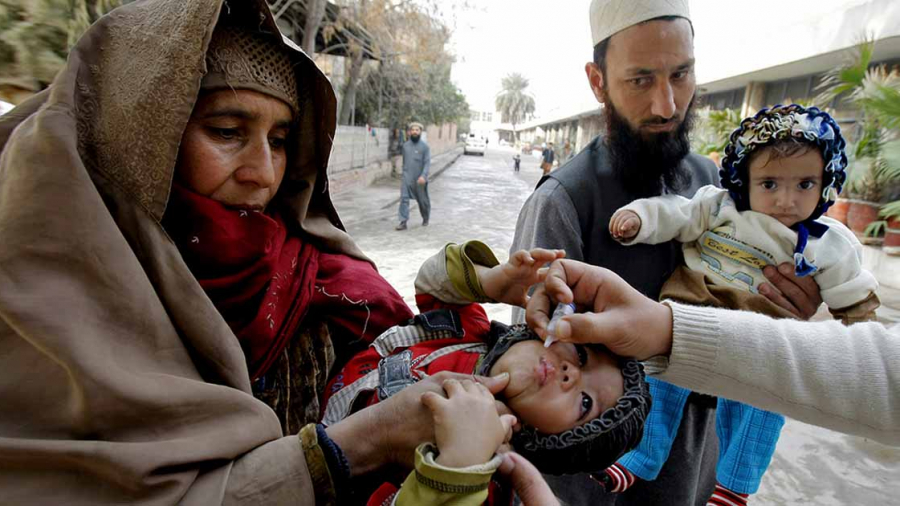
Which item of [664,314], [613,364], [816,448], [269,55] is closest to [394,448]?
[613,364]

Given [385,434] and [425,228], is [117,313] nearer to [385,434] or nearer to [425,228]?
[385,434]

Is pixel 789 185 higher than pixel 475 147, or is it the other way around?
pixel 475 147

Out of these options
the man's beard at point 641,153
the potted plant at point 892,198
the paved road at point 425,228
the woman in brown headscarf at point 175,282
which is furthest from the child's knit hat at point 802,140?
the potted plant at point 892,198

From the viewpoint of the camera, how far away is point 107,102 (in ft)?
4.04

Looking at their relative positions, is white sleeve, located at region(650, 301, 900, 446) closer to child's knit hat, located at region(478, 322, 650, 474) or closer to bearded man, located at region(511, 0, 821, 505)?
child's knit hat, located at region(478, 322, 650, 474)

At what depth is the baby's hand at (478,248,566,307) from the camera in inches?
63.9

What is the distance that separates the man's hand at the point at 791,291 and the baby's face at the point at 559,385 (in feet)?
2.79

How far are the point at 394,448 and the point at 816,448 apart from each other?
4.06 metres

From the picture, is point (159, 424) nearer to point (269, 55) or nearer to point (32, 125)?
point (32, 125)

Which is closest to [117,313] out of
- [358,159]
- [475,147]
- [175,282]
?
[175,282]

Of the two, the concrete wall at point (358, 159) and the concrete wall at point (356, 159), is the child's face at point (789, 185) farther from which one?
the concrete wall at point (356, 159)

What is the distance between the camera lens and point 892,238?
24.9 ft

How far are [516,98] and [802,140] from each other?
305 feet

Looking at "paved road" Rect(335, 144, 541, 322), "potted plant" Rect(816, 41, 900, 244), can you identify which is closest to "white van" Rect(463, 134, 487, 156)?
"paved road" Rect(335, 144, 541, 322)
